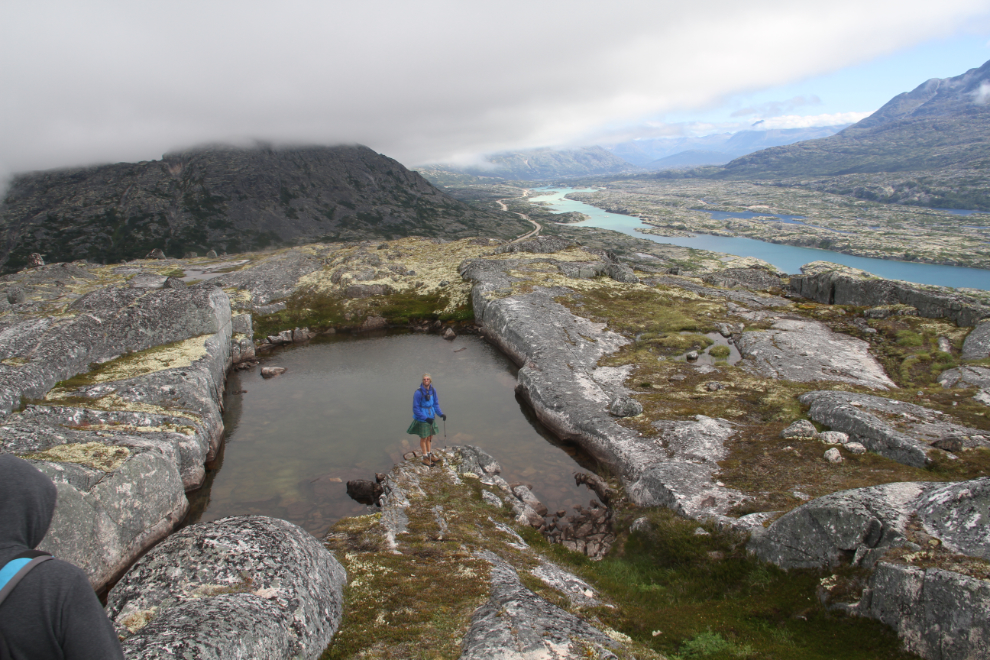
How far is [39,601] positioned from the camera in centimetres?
452

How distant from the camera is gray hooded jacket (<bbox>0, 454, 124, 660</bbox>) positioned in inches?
174

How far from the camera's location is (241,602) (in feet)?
42.7

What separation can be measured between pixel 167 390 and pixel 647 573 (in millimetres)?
33114

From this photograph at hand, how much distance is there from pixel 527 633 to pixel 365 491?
17498 millimetres

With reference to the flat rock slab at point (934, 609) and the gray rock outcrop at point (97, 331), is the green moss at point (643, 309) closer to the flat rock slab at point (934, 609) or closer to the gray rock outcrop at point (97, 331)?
the flat rock slab at point (934, 609)

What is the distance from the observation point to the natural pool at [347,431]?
28.8 meters

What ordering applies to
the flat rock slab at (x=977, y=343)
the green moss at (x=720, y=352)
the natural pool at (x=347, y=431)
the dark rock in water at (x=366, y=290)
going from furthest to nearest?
1. the dark rock in water at (x=366, y=290)
2. the green moss at (x=720, y=352)
3. the flat rock slab at (x=977, y=343)
4. the natural pool at (x=347, y=431)

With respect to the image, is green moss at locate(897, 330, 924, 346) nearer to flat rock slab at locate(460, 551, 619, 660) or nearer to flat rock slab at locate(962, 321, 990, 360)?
flat rock slab at locate(962, 321, 990, 360)

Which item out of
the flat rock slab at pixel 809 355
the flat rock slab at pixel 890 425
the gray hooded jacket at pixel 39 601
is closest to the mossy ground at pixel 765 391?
the flat rock slab at pixel 890 425

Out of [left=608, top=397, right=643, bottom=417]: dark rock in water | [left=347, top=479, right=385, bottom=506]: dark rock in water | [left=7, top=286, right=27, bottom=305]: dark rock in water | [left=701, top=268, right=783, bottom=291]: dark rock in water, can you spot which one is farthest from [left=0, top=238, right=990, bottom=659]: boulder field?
[left=701, top=268, right=783, bottom=291]: dark rock in water

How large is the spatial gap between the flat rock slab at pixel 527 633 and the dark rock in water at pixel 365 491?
13862 mm

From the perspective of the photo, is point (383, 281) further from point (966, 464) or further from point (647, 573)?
point (966, 464)

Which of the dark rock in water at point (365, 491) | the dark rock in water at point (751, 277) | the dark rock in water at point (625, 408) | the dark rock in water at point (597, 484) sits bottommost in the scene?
the dark rock in water at point (597, 484)

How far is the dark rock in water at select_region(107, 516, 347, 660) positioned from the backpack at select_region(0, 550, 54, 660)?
26.1ft
